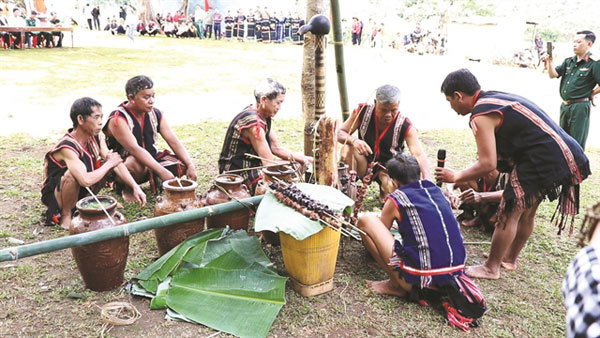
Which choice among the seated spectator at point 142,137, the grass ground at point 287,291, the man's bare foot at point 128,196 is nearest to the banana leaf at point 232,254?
the grass ground at point 287,291

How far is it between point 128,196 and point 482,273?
3.67 metres

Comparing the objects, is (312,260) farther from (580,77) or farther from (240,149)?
(580,77)

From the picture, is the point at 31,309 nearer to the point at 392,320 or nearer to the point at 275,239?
the point at 275,239

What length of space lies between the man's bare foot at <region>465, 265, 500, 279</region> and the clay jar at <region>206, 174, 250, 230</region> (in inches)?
75.8

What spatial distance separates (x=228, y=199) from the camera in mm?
3730

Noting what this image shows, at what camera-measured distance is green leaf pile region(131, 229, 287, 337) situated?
2877mm

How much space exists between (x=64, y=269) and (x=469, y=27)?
26765 millimetres

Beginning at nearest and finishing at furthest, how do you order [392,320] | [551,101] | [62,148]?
[392,320] → [62,148] → [551,101]

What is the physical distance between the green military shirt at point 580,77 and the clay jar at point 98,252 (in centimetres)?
619

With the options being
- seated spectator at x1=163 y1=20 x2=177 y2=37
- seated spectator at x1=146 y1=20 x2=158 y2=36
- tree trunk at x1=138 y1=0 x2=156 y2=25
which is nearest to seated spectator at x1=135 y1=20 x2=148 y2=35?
seated spectator at x1=146 y1=20 x2=158 y2=36

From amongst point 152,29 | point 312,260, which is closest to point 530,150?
point 312,260

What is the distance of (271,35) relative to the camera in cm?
2842

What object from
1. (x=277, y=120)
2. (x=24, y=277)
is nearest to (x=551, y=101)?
(x=277, y=120)

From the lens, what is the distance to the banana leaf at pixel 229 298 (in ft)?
A: 9.30
